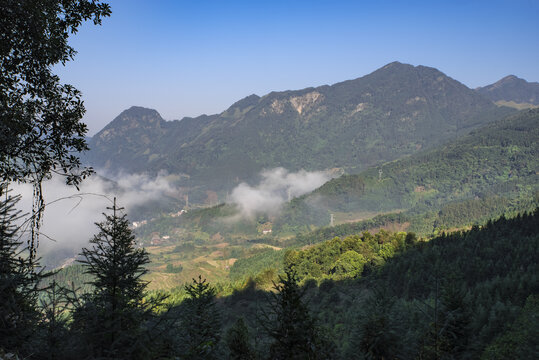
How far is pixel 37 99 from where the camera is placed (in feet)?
32.6

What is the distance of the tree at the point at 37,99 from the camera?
9.02 metres

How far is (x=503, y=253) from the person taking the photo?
83.9 meters

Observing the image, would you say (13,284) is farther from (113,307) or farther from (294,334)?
(294,334)

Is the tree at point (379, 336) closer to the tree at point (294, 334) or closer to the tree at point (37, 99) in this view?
the tree at point (294, 334)

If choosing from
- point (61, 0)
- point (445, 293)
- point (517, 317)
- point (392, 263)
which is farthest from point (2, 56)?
point (392, 263)

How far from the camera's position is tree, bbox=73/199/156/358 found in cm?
1012

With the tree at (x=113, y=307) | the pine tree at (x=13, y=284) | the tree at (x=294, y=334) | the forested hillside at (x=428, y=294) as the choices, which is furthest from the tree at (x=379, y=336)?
the pine tree at (x=13, y=284)

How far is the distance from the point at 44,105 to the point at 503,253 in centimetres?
9876

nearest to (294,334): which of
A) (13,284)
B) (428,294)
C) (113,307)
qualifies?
(113,307)

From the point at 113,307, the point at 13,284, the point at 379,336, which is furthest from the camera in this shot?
the point at 379,336

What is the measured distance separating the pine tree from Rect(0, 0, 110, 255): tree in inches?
39.4

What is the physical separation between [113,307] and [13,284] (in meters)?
2.76

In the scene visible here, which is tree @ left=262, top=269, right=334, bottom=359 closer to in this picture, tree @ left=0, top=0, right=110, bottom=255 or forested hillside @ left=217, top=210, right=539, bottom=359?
forested hillside @ left=217, top=210, right=539, bottom=359

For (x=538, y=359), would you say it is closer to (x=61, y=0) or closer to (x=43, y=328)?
(x=43, y=328)
